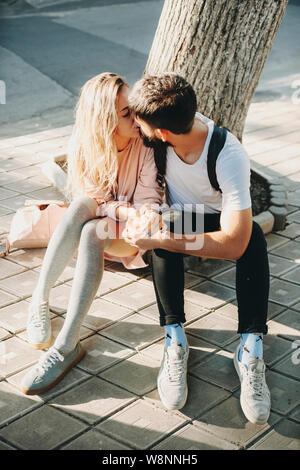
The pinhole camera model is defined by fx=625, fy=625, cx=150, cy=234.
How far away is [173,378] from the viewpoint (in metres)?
2.70

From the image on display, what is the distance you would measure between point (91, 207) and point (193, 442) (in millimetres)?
1188

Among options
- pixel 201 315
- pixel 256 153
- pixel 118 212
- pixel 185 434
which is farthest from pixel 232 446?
pixel 256 153

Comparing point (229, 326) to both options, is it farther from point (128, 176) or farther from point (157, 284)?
point (128, 176)

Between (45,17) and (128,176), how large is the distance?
1167 centimetres

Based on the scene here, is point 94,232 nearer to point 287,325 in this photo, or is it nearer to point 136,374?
point 136,374

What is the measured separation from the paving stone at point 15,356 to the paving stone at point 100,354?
0.24 meters

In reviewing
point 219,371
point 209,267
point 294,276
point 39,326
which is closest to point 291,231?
point 294,276

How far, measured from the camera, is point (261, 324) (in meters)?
2.76

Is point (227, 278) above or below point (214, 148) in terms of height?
below

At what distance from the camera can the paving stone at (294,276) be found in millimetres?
3657

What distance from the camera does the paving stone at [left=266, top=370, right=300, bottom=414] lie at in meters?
2.63

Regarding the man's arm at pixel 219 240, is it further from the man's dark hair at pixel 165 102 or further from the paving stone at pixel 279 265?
the paving stone at pixel 279 265

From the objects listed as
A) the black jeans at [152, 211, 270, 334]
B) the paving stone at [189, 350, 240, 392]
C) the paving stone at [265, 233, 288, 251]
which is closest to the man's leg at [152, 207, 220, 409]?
the black jeans at [152, 211, 270, 334]

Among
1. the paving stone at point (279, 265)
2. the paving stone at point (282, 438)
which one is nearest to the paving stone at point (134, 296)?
the paving stone at point (279, 265)
